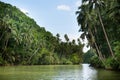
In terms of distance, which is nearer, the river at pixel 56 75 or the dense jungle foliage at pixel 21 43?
the river at pixel 56 75

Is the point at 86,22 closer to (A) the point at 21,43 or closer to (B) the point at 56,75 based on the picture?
(B) the point at 56,75

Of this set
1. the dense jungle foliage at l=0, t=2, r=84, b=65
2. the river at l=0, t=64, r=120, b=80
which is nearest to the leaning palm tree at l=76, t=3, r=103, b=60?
the river at l=0, t=64, r=120, b=80

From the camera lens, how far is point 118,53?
46.4 metres

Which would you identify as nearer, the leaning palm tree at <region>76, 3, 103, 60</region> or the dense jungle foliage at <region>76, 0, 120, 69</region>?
the dense jungle foliage at <region>76, 0, 120, 69</region>

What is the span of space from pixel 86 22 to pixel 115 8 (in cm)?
2584

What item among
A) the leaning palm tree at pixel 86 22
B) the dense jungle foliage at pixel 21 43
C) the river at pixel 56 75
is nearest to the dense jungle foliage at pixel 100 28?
the leaning palm tree at pixel 86 22

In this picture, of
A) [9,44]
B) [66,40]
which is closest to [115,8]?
[9,44]

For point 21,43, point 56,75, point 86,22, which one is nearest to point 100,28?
point 86,22

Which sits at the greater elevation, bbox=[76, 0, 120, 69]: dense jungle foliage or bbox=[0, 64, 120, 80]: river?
bbox=[76, 0, 120, 69]: dense jungle foliage

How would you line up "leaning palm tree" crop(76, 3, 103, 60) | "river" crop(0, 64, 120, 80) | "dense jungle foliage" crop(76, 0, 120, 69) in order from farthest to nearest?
"leaning palm tree" crop(76, 3, 103, 60) < "dense jungle foliage" crop(76, 0, 120, 69) < "river" crop(0, 64, 120, 80)

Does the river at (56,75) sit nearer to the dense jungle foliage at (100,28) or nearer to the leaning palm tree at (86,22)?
the dense jungle foliage at (100,28)

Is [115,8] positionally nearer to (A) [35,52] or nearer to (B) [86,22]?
(B) [86,22]

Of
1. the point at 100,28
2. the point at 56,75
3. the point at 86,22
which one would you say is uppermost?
the point at 86,22

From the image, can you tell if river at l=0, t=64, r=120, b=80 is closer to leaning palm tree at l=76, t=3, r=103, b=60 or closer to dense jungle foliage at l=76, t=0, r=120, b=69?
dense jungle foliage at l=76, t=0, r=120, b=69
